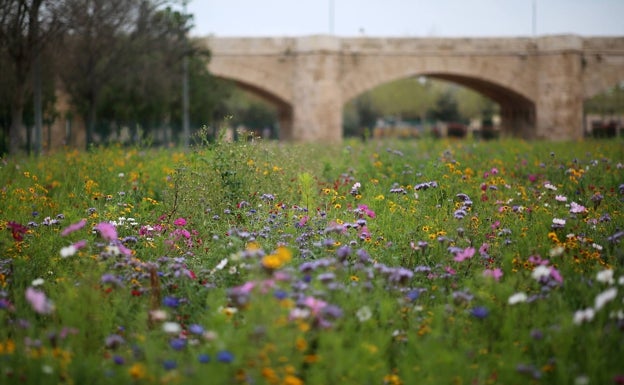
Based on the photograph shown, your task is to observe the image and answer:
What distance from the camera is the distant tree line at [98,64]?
14.5 m

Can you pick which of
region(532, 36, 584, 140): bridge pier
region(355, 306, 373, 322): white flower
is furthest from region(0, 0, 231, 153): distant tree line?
region(532, 36, 584, 140): bridge pier

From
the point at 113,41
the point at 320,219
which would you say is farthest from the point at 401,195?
the point at 113,41

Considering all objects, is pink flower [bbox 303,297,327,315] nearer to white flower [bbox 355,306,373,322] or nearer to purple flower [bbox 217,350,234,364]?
white flower [bbox 355,306,373,322]

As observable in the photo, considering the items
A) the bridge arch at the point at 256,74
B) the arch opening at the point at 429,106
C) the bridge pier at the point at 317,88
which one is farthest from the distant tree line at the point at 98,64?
the arch opening at the point at 429,106

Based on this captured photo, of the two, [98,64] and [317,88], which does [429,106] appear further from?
[98,64]

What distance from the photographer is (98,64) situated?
74.1 feet

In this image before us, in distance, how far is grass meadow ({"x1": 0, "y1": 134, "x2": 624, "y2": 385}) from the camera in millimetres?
3486

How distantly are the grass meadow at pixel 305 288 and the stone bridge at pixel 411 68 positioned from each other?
22.8 m

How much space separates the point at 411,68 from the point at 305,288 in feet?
93.8

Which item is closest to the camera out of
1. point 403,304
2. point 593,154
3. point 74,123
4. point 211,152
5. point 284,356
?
point 284,356

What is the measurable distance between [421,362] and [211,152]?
4.86 m

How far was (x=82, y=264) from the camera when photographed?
18.1 feet

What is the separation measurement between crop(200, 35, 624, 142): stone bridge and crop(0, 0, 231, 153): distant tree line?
2.58 metres

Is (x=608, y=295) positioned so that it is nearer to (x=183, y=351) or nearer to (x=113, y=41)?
(x=183, y=351)
